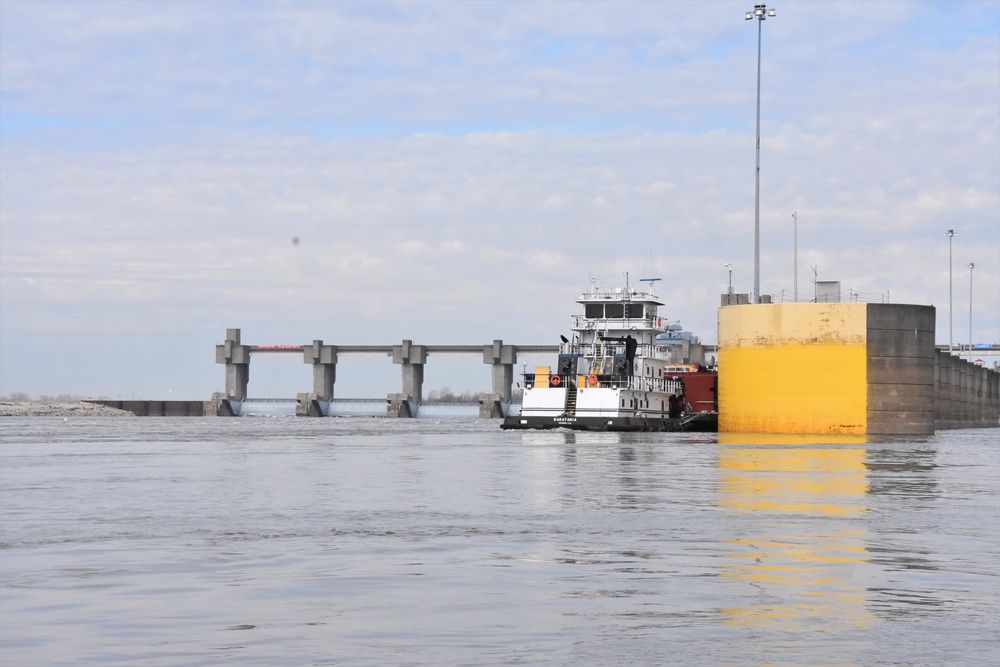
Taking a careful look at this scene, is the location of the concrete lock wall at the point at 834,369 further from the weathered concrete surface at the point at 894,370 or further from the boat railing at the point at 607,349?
the boat railing at the point at 607,349

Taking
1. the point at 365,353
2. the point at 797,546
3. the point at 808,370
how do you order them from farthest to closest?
1. the point at 365,353
2. the point at 808,370
3. the point at 797,546

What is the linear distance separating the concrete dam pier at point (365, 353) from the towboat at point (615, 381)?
187 ft

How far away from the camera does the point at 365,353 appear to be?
15938 cm

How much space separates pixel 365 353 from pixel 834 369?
103102 mm

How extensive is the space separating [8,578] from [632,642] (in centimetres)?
709

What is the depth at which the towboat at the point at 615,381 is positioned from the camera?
7431 centimetres

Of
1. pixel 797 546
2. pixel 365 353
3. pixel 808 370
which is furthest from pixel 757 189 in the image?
pixel 365 353

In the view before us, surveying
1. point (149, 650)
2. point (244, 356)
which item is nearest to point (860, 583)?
point (149, 650)

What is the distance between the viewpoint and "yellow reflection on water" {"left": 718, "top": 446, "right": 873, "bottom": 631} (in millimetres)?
10977

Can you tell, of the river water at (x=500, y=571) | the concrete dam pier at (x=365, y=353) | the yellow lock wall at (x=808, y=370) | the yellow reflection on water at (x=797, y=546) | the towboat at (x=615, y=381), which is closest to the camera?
the river water at (x=500, y=571)

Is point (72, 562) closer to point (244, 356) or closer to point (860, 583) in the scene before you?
point (860, 583)

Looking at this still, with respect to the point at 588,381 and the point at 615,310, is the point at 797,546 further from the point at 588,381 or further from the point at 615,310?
the point at 615,310

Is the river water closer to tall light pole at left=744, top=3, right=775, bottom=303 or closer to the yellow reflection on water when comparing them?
the yellow reflection on water

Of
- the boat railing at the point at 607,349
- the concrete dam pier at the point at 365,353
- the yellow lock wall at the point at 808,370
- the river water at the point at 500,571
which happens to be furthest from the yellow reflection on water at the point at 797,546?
the concrete dam pier at the point at 365,353
